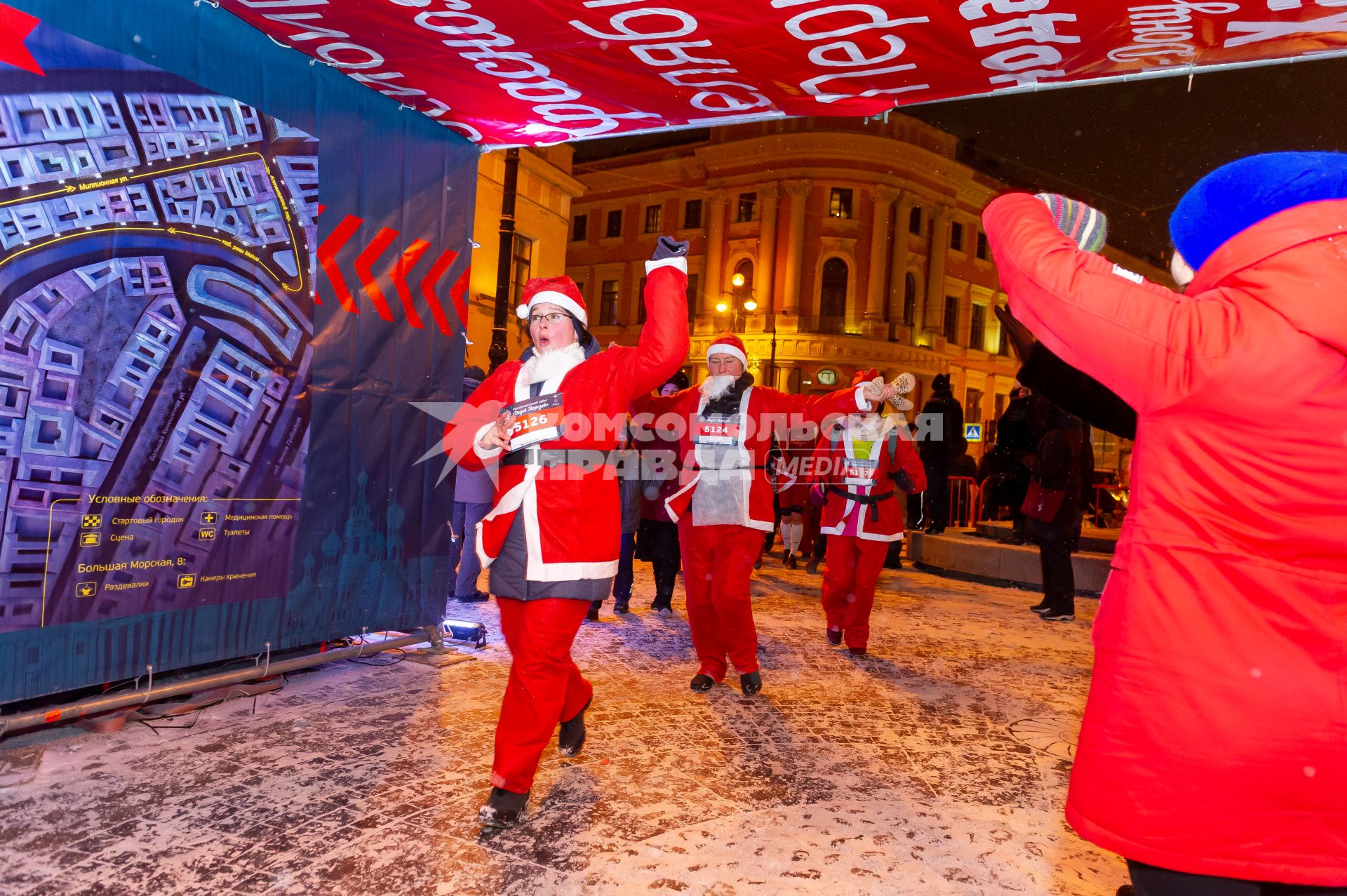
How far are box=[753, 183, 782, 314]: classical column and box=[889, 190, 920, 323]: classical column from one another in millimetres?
5008

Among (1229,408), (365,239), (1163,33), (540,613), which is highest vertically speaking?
(1163,33)

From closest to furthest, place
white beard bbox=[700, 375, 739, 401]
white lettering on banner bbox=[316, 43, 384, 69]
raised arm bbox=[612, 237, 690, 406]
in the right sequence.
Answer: raised arm bbox=[612, 237, 690, 406] < white lettering on banner bbox=[316, 43, 384, 69] < white beard bbox=[700, 375, 739, 401]

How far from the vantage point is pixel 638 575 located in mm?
10492

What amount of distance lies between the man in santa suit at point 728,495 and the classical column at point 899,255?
33434 millimetres

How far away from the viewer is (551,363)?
3.69 m

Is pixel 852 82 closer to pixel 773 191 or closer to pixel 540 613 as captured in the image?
pixel 540 613

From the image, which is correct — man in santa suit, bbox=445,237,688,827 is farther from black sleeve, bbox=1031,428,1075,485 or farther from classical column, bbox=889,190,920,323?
classical column, bbox=889,190,920,323

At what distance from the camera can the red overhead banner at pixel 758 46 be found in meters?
3.72

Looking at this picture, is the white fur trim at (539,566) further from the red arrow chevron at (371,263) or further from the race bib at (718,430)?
the red arrow chevron at (371,263)

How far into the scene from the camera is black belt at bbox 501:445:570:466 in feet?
11.6

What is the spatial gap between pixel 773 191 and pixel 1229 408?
122 ft

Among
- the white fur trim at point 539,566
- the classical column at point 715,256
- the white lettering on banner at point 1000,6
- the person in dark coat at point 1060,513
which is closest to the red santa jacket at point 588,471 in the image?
the white fur trim at point 539,566

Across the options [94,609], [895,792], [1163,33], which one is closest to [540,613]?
[895,792]

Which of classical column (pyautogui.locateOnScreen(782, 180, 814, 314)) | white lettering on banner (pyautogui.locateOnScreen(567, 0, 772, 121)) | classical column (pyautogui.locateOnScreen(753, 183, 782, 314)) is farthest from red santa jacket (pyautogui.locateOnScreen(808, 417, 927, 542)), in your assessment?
classical column (pyautogui.locateOnScreen(753, 183, 782, 314))
